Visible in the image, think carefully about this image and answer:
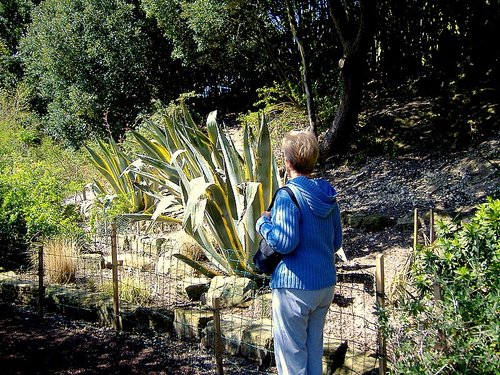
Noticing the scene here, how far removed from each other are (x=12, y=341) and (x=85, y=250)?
75.4 inches

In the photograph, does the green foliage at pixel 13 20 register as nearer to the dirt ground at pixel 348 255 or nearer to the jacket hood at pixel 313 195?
the dirt ground at pixel 348 255

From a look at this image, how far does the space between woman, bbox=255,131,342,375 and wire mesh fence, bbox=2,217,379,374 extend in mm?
507

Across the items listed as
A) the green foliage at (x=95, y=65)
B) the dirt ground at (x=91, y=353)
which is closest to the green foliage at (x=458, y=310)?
the dirt ground at (x=91, y=353)

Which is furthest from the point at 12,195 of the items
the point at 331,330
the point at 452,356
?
the point at 452,356

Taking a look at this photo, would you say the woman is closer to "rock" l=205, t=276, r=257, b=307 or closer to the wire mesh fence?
the wire mesh fence

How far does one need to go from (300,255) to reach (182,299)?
254cm

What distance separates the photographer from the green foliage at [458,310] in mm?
2754

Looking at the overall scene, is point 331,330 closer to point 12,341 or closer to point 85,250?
point 12,341

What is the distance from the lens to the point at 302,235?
3008 millimetres

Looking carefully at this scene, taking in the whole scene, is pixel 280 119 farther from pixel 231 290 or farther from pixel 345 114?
pixel 231 290

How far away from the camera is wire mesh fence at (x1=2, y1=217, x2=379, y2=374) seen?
166 inches

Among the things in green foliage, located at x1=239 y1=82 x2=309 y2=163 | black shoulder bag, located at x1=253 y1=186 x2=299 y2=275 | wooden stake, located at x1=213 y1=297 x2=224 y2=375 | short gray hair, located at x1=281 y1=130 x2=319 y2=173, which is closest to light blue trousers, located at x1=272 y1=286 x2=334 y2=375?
black shoulder bag, located at x1=253 y1=186 x2=299 y2=275

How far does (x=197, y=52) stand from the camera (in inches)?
483

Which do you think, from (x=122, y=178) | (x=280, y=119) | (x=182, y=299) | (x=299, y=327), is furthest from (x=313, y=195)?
(x=280, y=119)
